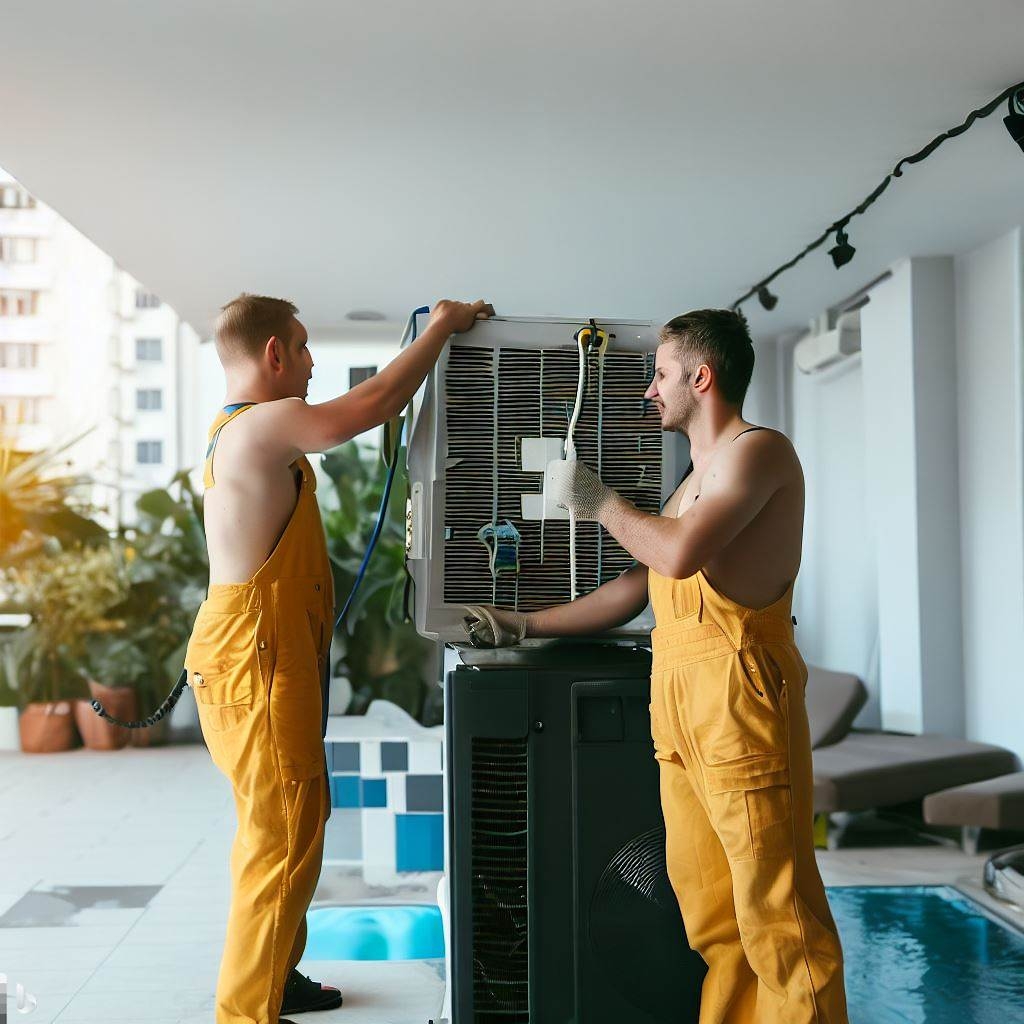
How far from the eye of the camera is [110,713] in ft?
21.0

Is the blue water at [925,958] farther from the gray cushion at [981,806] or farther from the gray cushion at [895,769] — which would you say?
the gray cushion at [895,769]

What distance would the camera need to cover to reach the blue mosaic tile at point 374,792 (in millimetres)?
3768

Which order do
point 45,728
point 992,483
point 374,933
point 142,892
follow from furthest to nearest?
point 45,728
point 992,483
point 142,892
point 374,933

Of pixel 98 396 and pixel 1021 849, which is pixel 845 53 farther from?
pixel 98 396

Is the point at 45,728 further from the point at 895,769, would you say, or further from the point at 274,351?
the point at 274,351

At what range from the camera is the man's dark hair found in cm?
190

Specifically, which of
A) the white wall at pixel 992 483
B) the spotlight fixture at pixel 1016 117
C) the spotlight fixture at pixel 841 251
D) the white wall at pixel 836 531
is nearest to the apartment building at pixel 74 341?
the white wall at pixel 836 531

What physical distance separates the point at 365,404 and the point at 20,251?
836 cm

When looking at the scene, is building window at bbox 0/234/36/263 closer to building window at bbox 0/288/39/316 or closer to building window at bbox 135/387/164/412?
building window at bbox 0/288/39/316

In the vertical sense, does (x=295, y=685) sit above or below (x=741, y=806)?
above

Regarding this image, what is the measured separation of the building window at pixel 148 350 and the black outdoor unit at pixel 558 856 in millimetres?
8353

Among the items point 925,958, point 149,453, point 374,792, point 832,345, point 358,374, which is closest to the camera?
point 358,374

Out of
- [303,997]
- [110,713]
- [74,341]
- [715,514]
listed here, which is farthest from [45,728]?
[715,514]

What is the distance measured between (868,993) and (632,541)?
4.95 ft
